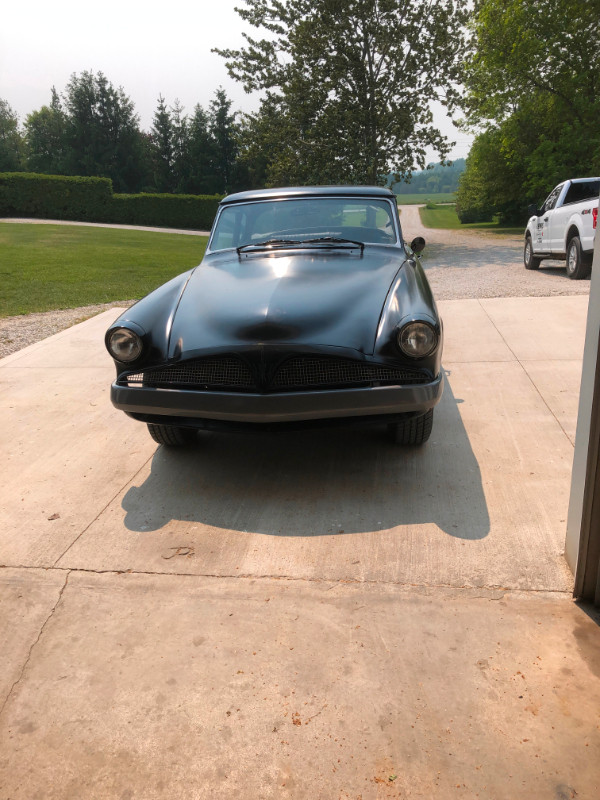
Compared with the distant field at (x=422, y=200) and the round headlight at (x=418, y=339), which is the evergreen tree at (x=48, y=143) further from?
the round headlight at (x=418, y=339)

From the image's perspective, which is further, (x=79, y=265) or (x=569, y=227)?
(x=79, y=265)

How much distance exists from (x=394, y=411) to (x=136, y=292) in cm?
907

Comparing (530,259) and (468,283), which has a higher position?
(530,259)

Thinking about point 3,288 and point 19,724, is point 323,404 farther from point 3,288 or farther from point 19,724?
point 3,288

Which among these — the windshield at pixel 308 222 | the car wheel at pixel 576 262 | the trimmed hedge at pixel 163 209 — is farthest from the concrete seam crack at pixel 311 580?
the trimmed hedge at pixel 163 209

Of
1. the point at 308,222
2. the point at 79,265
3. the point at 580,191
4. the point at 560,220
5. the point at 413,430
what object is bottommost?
the point at 79,265

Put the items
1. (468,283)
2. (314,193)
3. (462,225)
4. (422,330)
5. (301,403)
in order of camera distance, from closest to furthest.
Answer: (301,403) → (422,330) → (314,193) → (468,283) → (462,225)

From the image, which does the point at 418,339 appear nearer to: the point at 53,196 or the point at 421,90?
the point at 421,90

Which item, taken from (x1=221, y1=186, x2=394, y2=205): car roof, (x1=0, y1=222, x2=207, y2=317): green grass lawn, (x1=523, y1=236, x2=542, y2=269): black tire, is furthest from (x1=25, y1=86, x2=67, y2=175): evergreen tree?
(x1=221, y1=186, x2=394, y2=205): car roof

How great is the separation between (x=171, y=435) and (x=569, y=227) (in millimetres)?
9587

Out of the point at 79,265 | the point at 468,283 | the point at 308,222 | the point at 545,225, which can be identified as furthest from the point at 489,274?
the point at 79,265

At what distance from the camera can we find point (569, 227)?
11.3 meters

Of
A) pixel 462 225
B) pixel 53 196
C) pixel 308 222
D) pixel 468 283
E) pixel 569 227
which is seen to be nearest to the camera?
pixel 308 222

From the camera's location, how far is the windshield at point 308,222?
5027mm
